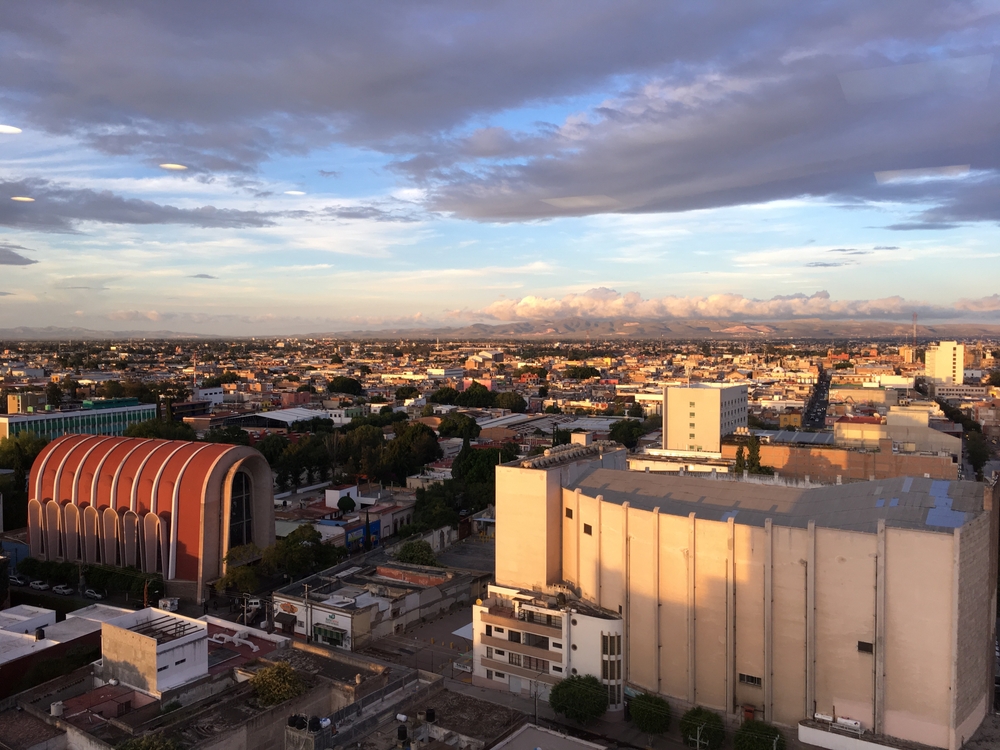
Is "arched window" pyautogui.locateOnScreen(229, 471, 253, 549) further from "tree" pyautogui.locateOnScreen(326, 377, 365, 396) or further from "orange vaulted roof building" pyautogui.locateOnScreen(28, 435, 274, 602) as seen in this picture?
"tree" pyautogui.locateOnScreen(326, 377, 365, 396)

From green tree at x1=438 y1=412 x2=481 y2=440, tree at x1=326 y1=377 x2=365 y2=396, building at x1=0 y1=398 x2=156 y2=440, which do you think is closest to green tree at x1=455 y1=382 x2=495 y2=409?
tree at x1=326 y1=377 x2=365 y2=396

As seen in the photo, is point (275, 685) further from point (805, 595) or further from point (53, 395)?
point (53, 395)

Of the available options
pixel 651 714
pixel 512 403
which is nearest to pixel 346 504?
pixel 651 714

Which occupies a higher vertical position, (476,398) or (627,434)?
(476,398)

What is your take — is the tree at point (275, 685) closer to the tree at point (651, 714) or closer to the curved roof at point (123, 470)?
the tree at point (651, 714)

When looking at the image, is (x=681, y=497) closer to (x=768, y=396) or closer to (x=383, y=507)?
(x=383, y=507)
